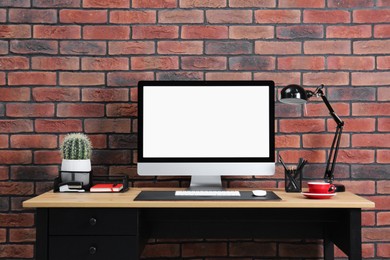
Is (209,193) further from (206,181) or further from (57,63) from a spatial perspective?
(57,63)

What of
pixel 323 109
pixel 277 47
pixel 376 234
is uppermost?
pixel 277 47

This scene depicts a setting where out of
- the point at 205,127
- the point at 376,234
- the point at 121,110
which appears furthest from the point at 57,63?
the point at 376,234

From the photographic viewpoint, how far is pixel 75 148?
2.29m

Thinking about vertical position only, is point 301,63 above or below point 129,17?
below

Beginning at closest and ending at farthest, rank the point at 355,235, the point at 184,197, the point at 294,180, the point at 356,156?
the point at 355,235
the point at 184,197
the point at 294,180
the point at 356,156

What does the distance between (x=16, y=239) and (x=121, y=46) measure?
3.80 ft

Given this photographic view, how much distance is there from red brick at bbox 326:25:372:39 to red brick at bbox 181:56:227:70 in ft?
1.90

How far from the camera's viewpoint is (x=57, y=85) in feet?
8.34

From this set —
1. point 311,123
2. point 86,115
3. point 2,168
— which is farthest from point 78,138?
point 311,123

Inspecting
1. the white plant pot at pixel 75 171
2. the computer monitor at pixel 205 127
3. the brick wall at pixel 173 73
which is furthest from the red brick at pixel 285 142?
the white plant pot at pixel 75 171

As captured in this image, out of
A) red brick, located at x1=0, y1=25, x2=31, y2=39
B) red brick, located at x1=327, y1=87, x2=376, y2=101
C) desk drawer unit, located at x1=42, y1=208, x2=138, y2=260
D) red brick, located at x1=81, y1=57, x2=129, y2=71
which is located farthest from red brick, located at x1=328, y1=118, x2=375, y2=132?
red brick, located at x1=0, y1=25, x2=31, y2=39

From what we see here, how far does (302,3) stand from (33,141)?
160 centimetres

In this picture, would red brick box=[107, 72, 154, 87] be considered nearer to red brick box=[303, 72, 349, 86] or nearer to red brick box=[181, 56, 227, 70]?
red brick box=[181, 56, 227, 70]

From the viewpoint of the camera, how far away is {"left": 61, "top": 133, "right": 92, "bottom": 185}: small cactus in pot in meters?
2.24
